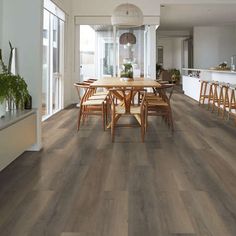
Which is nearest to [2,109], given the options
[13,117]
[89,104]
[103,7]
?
[13,117]

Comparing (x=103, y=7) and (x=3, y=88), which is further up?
(x=103, y=7)

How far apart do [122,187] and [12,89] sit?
1.58 metres

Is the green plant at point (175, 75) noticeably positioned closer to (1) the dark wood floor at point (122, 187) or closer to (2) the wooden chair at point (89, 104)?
(2) the wooden chair at point (89, 104)

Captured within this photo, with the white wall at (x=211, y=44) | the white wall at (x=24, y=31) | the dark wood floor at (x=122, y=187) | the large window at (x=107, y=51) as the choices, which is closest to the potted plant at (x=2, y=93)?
the dark wood floor at (x=122, y=187)

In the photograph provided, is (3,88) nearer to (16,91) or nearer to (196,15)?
(16,91)

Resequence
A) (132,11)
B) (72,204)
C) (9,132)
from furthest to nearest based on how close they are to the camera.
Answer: (132,11)
(9,132)
(72,204)

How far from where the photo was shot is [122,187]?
3.11 meters

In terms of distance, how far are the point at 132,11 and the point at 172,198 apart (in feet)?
14.5

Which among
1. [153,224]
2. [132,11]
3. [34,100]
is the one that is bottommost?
[153,224]

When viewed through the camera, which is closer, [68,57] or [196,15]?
[68,57]

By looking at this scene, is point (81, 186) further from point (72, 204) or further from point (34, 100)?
point (34, 100)

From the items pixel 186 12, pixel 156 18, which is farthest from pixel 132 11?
pixel 186 12

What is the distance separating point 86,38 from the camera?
1073 centimetres

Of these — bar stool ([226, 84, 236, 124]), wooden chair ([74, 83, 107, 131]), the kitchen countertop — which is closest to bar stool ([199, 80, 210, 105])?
bar stool ([226, 84, 236, 124])
